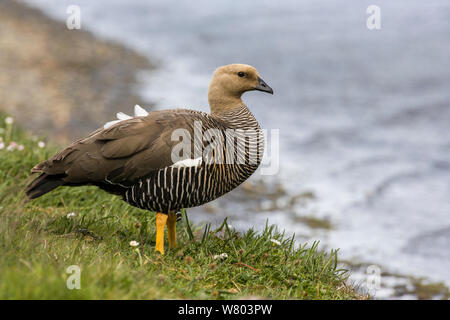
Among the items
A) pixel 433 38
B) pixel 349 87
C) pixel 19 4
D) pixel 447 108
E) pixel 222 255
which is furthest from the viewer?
pixel 19 4

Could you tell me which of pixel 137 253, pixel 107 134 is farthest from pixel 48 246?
pixel 107 134

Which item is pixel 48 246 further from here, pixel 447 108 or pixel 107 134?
pixel 447 108

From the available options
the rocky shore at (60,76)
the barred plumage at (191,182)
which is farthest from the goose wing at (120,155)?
the rocky shore at (60,76)

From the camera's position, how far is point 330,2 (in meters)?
23.8

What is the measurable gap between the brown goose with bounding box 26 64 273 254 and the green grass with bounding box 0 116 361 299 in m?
0.34

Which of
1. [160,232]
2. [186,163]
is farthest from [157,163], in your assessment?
[160,232]

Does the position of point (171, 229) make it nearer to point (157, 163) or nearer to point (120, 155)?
point (157, 163)

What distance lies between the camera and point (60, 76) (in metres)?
14.3

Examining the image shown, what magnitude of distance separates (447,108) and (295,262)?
387 inches

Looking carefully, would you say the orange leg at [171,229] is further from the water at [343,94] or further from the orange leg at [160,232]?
the water at [343,94]

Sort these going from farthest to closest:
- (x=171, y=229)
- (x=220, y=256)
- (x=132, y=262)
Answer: (x=171, y=229)
(x=220, y=256)
(x=132, y=262)

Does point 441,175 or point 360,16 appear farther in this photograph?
point 360,16

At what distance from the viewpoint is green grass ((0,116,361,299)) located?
3564 mm

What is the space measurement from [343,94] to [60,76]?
727cm
